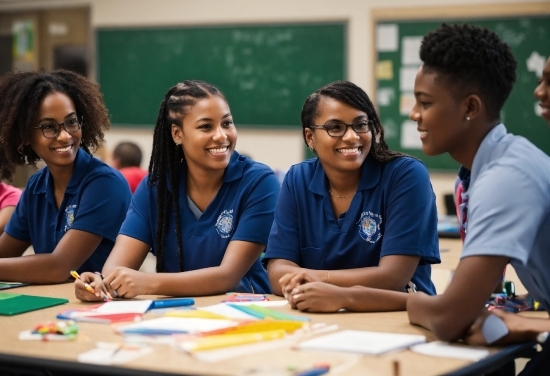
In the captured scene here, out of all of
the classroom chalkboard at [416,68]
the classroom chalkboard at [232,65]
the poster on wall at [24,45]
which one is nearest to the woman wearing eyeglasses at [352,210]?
the classroom chalkboard at [416,68]

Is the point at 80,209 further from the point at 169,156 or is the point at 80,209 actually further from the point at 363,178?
the point at 363,178

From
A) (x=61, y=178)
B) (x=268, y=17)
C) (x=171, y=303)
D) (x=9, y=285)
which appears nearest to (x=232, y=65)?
(x=268, y=17)

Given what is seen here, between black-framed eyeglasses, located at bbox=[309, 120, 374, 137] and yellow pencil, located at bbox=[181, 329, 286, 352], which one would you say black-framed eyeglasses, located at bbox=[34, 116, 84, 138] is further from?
yellow pencil, located at bbox=[181, 329, 286, 352]

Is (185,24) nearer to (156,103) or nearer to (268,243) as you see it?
(156,103)

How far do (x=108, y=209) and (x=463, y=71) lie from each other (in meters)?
1.58

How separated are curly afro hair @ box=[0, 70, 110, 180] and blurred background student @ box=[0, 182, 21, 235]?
36 cm

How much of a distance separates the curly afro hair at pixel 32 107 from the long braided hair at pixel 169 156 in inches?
14.3

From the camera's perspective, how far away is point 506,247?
1.81 m

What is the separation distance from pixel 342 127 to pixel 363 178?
0.60ft

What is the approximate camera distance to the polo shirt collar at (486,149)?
1.98 meters

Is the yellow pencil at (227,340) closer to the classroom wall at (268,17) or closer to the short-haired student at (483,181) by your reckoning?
the short-haired student at (483,181)

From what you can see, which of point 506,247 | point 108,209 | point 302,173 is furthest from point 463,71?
point 108,209

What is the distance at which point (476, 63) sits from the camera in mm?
1980

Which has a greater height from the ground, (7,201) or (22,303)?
(7,201)
